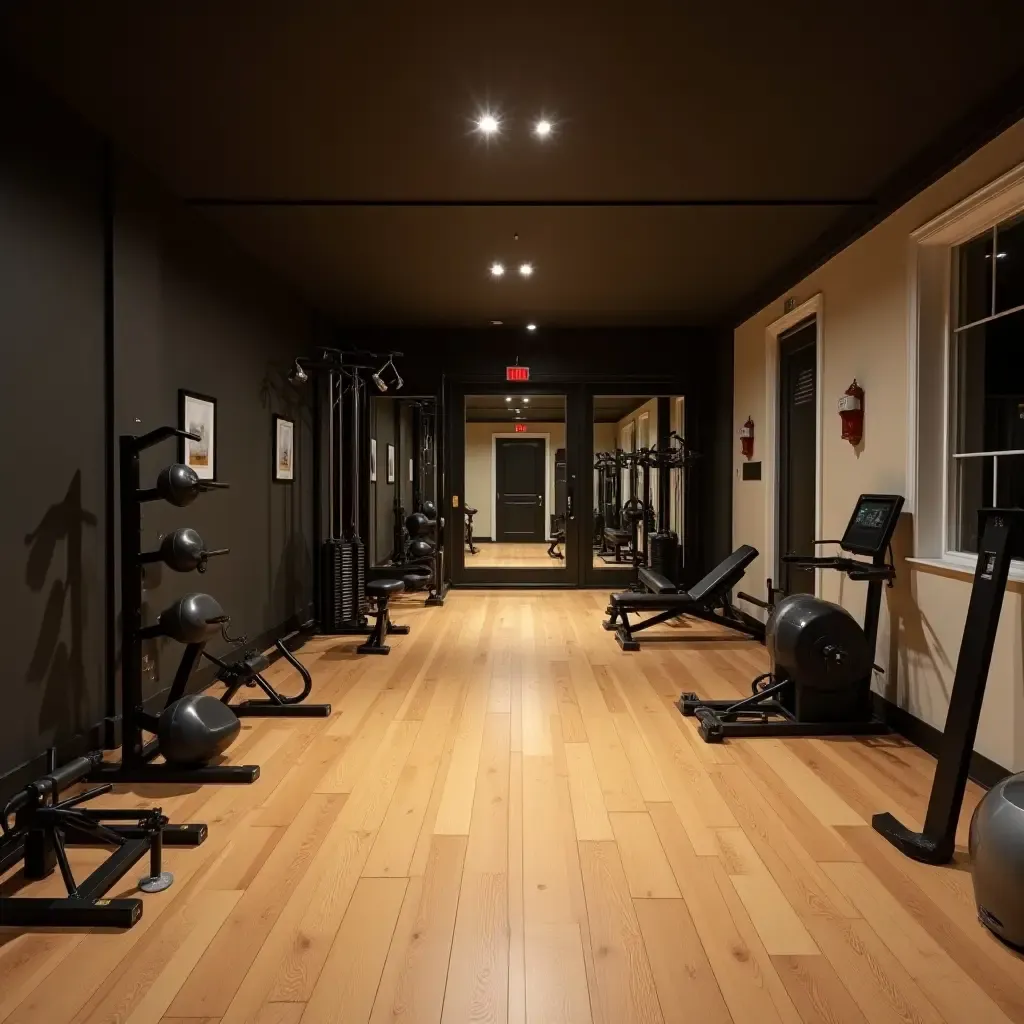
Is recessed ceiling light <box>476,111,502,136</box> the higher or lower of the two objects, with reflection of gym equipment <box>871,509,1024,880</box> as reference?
higher

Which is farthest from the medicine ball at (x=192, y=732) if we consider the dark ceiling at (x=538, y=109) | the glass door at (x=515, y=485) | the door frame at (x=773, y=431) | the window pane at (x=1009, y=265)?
the glass door at (x=515, y=485)

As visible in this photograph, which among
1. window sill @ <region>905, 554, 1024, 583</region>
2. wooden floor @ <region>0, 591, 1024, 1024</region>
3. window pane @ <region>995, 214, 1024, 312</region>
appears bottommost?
wooden floor @ <region>0, 591, 1024, 1024</region>

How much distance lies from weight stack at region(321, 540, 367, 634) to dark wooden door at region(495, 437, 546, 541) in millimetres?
3078

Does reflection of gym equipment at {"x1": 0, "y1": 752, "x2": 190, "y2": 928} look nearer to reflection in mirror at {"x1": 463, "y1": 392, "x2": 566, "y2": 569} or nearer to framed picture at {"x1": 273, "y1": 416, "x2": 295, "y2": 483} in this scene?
framed picture at {"x1": 273, "y1": 416, "x2": 295, "y2": 483}

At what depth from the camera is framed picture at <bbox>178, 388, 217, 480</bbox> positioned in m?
3.88

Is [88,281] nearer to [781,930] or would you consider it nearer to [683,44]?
[683,44]

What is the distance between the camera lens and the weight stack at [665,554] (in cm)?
676

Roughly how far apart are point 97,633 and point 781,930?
291 centimetres

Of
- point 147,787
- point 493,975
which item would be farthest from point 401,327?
point 493,975

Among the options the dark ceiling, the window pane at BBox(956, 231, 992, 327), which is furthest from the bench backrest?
the window pane at BBox(956, 231, 992, 327)

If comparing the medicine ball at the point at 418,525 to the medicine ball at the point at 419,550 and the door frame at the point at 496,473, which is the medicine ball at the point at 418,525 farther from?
the door frame at the point at 496,473

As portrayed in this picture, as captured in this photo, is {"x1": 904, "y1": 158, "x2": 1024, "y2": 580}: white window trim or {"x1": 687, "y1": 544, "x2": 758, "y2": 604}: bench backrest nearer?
{"x1": 904, "y1": 158, "x2": 1024, "y2": 580}: white window trim

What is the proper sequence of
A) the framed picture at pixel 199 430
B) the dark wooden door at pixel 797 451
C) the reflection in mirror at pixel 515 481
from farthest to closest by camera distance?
the reflection in mirror at pixel 515 481, the dark wooden door at pixel 797 451, the framed picture at pixel 199 430

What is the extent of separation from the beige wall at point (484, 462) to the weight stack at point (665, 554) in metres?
1.78
